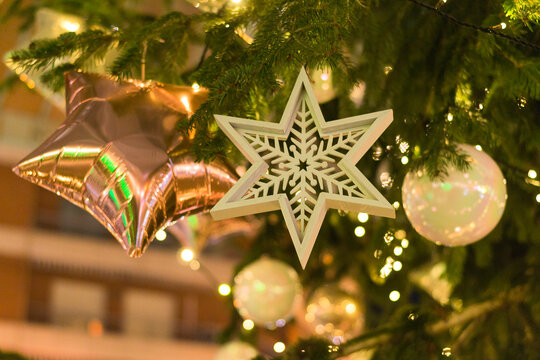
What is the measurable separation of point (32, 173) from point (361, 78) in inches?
25.6

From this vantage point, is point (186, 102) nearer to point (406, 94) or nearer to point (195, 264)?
point (406, 94)

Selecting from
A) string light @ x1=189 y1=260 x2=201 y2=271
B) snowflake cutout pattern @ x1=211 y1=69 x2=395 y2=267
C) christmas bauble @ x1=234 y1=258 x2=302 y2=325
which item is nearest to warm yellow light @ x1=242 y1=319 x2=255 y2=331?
christmas bauble @ x1=234 y1=258 x2=302 y2=325

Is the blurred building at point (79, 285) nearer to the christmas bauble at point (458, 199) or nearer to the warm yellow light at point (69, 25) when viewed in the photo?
the warm yellow light at point (69, 25)

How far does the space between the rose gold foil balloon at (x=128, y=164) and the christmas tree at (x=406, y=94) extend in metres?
0.02

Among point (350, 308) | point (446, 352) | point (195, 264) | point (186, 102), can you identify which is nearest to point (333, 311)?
point (350, 308)

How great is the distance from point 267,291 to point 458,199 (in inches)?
33.2

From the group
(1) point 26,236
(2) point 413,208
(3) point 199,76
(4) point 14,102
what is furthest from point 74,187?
(1) point 26,236

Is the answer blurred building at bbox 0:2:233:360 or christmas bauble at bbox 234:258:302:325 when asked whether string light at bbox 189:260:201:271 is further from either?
blurred building at bbox 0:2:233:360

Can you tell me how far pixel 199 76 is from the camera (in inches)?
43.0

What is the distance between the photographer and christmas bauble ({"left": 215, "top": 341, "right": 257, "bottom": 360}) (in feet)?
7.09

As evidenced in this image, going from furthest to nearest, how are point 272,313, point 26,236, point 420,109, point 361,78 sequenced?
point 26,236 → point 272,313 → point 361,78 → point 420,109

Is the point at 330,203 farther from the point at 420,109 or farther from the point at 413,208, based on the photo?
the point at 420,109

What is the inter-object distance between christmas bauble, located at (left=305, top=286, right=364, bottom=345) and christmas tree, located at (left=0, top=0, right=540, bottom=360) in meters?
0.72

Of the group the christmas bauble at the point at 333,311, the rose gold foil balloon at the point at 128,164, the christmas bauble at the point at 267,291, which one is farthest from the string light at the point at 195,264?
the rose gold foil balloon at the point at 128,164
